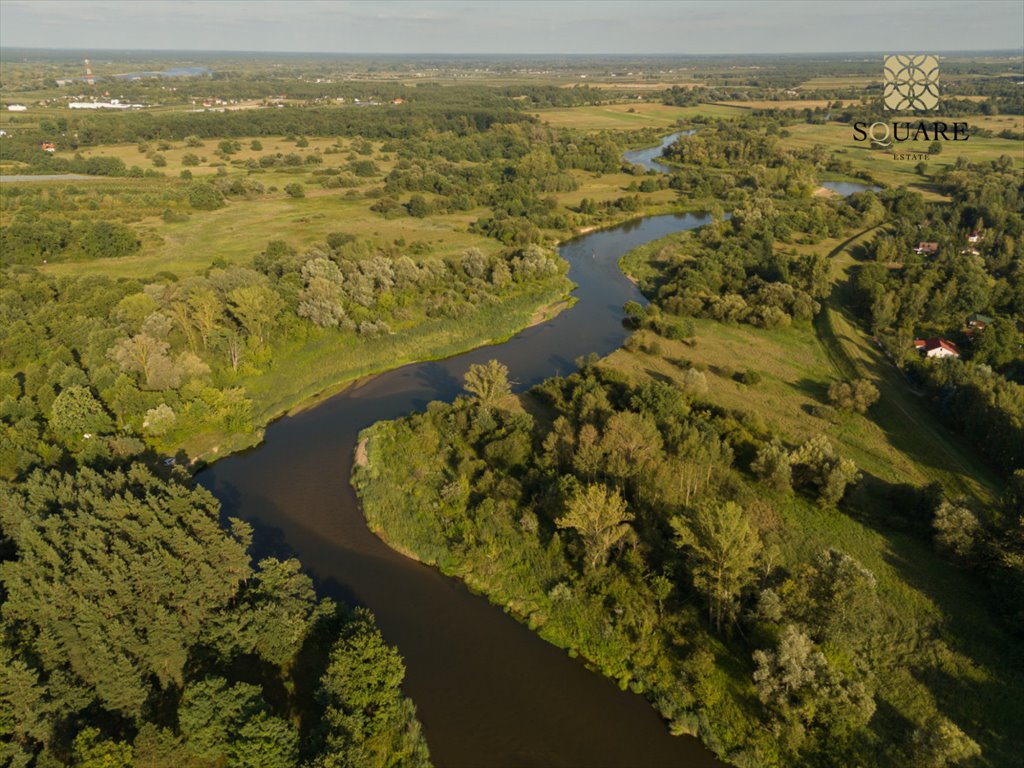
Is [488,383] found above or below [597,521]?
above

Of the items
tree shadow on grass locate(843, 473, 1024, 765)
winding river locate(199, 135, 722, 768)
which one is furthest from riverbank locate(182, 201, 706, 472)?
tree shadow on grass locate(843, 473, 1024, 765)

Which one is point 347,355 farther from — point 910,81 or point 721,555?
point 910,81

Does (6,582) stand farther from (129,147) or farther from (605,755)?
(129,147)

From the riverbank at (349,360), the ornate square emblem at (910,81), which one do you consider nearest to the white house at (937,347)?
the ornate square emblem at (910,81)

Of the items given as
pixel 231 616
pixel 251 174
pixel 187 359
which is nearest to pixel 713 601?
pixel 231 616

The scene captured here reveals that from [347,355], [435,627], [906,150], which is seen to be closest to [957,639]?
[435,627]

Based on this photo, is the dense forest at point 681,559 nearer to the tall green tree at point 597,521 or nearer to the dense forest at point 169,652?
the tall green tree at point 597,521
